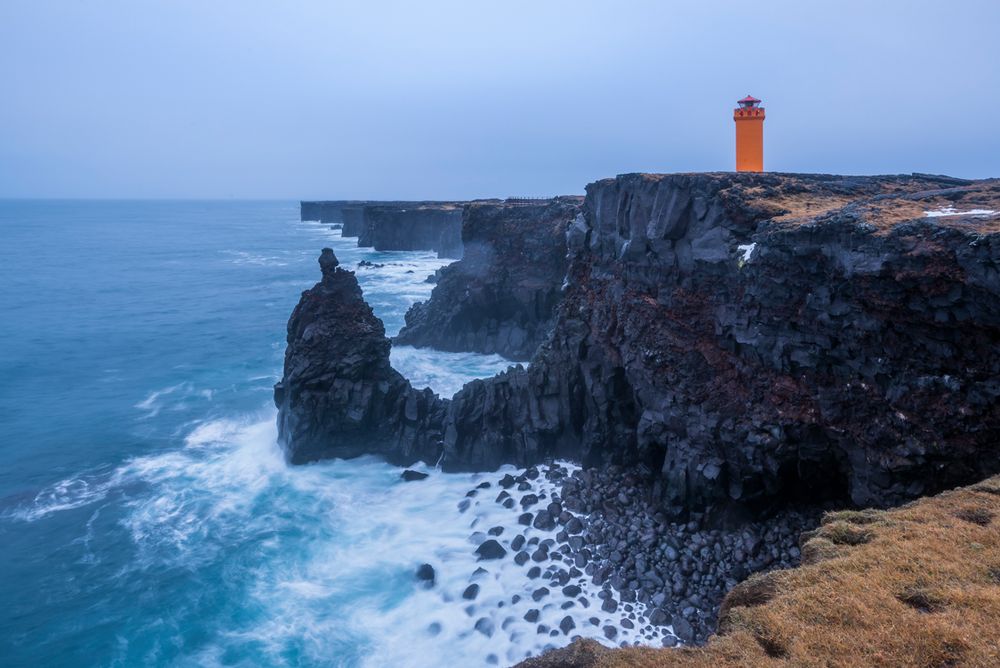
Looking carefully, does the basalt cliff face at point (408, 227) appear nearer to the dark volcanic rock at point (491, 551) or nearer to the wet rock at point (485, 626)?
the dark volcanic rock at point (491, 551)

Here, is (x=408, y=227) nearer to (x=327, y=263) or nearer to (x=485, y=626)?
(x=327, y=263)

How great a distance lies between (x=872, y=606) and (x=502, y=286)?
40.8 meters

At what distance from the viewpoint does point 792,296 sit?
2005 centimetres

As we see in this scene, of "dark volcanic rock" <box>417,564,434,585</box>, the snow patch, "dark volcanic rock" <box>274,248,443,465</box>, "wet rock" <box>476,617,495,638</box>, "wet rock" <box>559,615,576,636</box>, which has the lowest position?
"wet rock" <box>476,617,495,638</box>

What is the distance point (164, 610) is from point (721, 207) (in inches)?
995

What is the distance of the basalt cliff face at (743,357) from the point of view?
16.4 meters

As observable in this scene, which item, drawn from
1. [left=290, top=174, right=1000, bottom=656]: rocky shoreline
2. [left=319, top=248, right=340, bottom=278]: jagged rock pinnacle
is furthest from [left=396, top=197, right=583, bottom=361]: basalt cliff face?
[left=319, top=248, right=340, bottom=278]: jagged rock pinnacle

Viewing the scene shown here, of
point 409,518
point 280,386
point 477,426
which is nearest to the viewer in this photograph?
point 409,518

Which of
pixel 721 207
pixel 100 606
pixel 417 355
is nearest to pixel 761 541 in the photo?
pixel 721 207

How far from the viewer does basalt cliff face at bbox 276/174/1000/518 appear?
16.4 m

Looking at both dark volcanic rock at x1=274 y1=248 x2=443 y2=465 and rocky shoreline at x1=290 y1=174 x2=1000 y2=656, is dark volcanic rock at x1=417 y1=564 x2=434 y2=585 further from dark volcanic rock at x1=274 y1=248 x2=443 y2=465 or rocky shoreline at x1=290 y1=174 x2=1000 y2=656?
dark volcanic rock at x1=274 y1=248 x2=443 y2=465

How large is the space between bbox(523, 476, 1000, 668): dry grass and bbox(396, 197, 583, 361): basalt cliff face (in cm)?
3463

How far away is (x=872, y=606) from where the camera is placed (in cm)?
1003

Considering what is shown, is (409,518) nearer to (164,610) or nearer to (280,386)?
(164,610)
